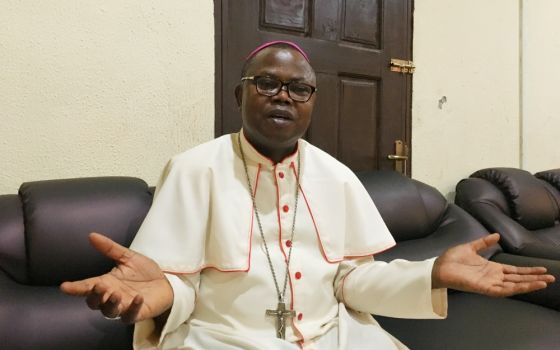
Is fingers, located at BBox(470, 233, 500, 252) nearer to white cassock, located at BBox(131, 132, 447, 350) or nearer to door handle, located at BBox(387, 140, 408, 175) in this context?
white cassock, located at BBox(131, 132, 447, 350)

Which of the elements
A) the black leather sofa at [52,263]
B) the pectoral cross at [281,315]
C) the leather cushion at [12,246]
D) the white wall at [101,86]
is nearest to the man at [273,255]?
the pectoral cross at [281,315]

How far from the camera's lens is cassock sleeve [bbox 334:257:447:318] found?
1087 mm

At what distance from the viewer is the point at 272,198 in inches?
47.6

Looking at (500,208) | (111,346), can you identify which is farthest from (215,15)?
(500,208)

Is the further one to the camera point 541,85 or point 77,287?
point 541,85

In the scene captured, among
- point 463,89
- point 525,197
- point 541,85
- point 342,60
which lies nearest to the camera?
point 342,60

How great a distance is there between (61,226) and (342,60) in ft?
4.82

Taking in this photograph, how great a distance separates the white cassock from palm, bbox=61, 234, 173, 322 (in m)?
0.07

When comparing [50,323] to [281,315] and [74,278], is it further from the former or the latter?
[281,315]

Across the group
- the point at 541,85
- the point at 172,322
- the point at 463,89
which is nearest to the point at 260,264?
the point at 172,322

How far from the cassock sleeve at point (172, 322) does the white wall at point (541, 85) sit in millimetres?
2686

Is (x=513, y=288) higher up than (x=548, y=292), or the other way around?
(x=513, y=288)

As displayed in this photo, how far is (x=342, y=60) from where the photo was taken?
Answer: 2162mm

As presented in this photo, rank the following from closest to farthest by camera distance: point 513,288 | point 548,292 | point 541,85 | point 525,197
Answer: point 513,288, point 548,292, point 525,197, point 541,85
